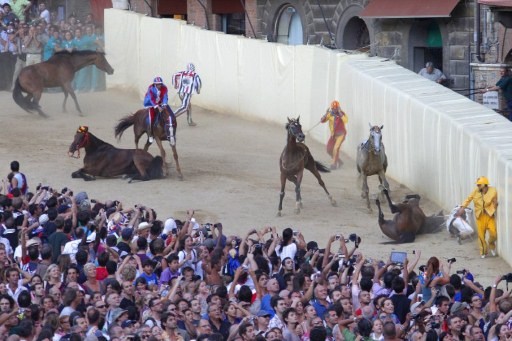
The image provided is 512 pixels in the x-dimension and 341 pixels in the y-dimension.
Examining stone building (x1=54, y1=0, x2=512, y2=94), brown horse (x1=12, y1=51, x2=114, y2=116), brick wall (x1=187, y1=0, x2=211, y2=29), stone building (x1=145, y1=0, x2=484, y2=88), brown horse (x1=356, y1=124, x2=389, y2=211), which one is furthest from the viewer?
brick wall (x1=187, y1=0, x2=211, y2=29)

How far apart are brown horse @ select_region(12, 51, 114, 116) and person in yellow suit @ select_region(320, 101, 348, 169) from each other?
726 centimetres

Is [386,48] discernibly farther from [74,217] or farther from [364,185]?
[74,217]

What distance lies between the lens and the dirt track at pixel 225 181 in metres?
20.4

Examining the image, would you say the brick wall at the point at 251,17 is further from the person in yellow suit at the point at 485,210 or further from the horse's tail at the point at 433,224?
the person in yellow suit at the point at 485,210

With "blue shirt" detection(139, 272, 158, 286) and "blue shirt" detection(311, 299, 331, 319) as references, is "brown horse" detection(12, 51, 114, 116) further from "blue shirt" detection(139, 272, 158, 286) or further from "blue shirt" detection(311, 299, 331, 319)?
"blue shirt" detection(311, 299, 331, 319)

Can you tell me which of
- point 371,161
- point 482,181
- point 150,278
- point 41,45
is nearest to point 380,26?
point 41,45

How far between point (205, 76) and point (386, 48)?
4.30m

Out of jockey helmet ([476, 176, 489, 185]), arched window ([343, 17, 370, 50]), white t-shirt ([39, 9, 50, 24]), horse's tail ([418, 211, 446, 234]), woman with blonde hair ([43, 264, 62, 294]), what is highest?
white t-shirt ([39, 9, 50, 24])

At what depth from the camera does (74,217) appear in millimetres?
15906

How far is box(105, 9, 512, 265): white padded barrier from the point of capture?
20.2 m

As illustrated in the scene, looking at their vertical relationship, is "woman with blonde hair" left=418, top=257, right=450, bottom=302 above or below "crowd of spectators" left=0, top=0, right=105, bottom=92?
below

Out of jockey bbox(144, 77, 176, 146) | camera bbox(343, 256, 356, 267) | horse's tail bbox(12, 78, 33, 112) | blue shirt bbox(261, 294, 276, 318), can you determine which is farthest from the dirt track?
blue shirt bbox(261, 294, 276, 318)

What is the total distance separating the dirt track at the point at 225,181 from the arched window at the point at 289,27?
20.1 feet

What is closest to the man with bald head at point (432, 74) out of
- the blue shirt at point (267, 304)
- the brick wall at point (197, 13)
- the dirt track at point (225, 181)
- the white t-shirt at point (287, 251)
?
the dirt track at point (225, 181)
